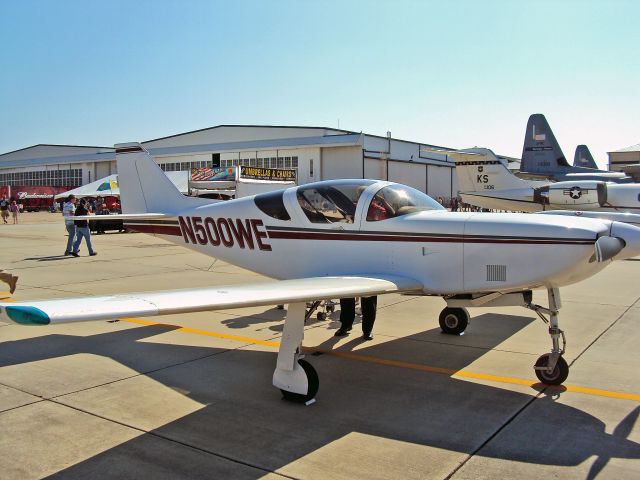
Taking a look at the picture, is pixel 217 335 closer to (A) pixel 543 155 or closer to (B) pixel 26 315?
(B) pixel 26 315

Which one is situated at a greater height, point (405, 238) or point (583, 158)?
point (583, 158)

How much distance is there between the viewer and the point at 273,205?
22.3 feet

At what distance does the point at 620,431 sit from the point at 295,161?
177 feet

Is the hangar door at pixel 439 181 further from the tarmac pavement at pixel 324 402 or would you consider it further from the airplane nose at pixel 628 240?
the airplane nose at pixel 628 240

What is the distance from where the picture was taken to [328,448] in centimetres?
399

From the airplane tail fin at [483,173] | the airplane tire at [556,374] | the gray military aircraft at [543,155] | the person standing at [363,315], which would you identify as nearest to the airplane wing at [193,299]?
the person standing at [363,315]

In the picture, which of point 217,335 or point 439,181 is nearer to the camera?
point 217,335

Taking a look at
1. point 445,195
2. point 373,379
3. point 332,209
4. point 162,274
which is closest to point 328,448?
point 373,379

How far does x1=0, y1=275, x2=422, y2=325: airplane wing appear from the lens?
331cm

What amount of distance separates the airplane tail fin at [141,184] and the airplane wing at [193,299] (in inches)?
152

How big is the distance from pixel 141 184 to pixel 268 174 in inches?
1283

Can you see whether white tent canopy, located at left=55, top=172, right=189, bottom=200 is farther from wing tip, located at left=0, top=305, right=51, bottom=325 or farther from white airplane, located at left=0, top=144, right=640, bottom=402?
wing tip, located at left=0, top=305, right=51, bottom=325

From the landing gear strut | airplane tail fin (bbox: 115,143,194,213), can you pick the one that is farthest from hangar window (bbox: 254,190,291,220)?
the landing gear strut

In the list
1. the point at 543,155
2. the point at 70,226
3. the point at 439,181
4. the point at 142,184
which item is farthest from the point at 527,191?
the point at 439,181
